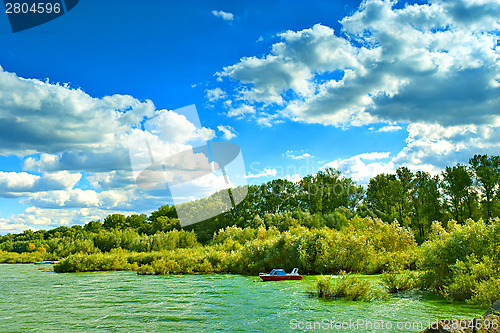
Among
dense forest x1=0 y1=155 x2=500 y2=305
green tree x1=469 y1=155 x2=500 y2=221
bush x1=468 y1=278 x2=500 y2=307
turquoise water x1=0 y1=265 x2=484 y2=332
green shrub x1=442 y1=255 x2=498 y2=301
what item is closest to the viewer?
turquoise water x1=0 y1=265 x2=484 y2=332

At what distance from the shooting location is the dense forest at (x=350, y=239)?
2150 centimetres

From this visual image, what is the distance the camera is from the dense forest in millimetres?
21500

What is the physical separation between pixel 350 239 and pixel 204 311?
20937 mm

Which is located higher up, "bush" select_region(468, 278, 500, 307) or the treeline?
the treeline

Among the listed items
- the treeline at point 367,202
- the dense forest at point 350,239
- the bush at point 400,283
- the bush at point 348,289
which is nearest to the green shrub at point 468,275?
the dense forest at point 350,239

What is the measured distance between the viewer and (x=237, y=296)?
25.2 m

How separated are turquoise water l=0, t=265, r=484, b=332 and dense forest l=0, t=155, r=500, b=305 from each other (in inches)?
98.0

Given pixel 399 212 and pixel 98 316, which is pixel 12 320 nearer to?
pixel 98 316

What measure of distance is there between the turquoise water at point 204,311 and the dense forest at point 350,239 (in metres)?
2.49

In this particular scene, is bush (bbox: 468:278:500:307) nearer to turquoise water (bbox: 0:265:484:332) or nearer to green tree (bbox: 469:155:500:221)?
turquoise water (bbox: 0:265:484:332)

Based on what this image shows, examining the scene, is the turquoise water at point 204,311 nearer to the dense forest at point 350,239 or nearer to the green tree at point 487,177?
the dense forest at point 350,239

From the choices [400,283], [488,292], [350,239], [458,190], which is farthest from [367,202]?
[488,292]

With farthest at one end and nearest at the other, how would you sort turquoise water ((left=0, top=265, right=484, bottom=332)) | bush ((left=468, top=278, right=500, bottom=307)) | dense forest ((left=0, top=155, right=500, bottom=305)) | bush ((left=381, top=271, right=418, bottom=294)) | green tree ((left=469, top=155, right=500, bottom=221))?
1. green tree ((left=469, top=155, right=500, bottom=221))
2. bush ((left=381, top=271, right=418, bottom=294))
3. dense forest ((left=0, top=155, right=500, bottom=305))
4. bush ((left=468, top=278, right=500, bottom=307))
5. turquoise water ((left=0, top=265, right=484, bottom=332))

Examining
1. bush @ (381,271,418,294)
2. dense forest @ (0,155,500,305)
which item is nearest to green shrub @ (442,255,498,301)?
dense forest @ (0,155,500,305)
